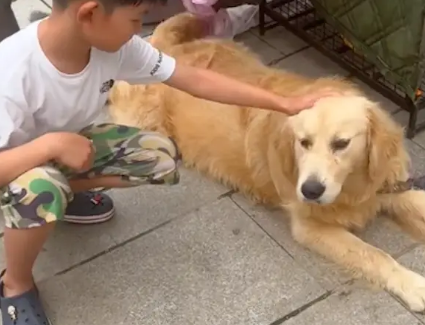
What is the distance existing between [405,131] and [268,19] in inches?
33.1

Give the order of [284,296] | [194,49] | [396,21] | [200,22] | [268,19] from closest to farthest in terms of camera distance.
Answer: [284,296] → [396,21] → [194,49] → [200,22] → [268,19]

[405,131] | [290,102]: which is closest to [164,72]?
[290,102]

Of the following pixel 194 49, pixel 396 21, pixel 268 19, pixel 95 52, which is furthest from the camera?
pixel 268 19

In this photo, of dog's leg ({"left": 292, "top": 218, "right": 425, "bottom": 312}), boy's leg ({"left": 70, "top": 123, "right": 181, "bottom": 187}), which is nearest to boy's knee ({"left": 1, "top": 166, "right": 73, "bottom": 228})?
boy's leg ({"left": 70, "top": 123, "right": 181, "bottom": 187})

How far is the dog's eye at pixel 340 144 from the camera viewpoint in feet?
5.85

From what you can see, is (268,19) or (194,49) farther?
(268,19)

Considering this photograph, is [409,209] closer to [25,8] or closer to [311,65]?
[311,65]

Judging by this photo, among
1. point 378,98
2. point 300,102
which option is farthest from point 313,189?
point 378,98

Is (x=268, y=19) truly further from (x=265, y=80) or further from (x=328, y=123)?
(x=328, y=123)

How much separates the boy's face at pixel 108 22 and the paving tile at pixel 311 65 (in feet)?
3.90

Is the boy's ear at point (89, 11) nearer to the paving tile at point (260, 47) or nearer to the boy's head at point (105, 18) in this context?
the boy's head at point (105, 18)

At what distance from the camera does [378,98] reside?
2.48 meters

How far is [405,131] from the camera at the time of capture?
7.66 feet

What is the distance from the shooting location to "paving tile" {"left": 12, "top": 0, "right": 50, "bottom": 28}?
116 inches
